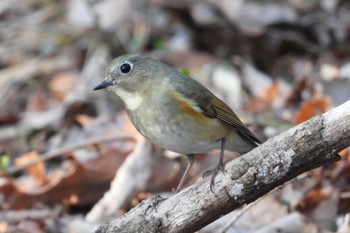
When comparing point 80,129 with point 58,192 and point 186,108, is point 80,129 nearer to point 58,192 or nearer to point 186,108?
point 58,192

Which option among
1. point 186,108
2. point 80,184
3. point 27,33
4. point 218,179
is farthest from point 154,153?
point 27,33

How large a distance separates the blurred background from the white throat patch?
2.93 feet

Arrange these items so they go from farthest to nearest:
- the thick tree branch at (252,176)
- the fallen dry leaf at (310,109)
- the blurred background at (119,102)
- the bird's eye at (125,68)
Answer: the fallen dry leaf at (310,109) → the blurred background at (119,102) → the bird's eye at (125,68) → the thick tree branch at (252,176)

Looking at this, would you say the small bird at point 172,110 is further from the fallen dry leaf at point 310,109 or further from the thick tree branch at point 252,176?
the fallen dry leaf at point 310,109

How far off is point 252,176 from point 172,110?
1025 millimetres

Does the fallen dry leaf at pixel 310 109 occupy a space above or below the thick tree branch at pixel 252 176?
above

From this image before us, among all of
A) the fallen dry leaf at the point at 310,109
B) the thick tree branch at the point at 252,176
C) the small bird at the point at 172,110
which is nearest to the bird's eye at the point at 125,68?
the small bird at the point at 172,110

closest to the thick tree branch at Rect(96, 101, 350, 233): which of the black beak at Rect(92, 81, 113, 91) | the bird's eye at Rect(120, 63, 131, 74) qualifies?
the black beak at Rect(92, 81, 113, 91)

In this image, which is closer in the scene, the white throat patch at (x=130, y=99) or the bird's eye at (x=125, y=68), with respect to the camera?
the white throat patch at (x=130, y=99)

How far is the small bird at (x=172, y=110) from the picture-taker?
4.14 m

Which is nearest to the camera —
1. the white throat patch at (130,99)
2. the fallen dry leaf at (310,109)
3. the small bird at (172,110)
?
the small bird at (172,110)

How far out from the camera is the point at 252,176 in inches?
128

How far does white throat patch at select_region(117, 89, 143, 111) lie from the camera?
A: 4.29m

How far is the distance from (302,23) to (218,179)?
467 cm
